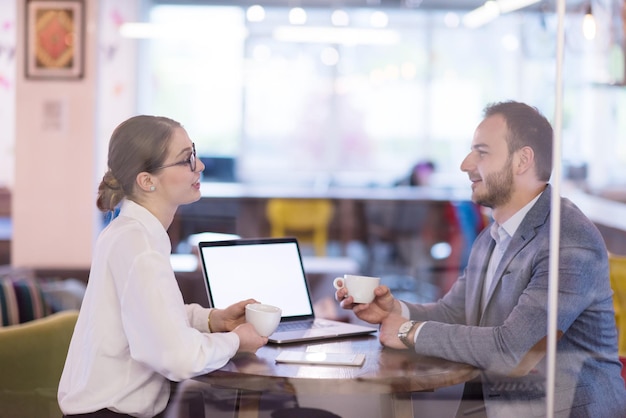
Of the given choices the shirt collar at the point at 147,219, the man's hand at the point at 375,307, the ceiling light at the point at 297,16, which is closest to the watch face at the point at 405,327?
the man's hand at the point at 375,307

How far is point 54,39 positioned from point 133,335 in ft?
10.7

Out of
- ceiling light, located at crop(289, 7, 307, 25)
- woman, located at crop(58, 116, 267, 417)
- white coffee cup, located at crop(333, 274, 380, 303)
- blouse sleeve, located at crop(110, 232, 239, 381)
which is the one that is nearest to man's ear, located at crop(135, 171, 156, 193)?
woman, located at crop(58, 116, 267, 417)

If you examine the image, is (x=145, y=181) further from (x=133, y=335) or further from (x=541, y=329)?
(x=541, y=329)

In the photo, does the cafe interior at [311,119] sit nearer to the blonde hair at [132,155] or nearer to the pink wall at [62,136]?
the pink wall at [62,136]

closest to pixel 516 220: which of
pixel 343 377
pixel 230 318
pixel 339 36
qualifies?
pixel 343 377

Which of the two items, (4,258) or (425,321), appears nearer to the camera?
(425,321)

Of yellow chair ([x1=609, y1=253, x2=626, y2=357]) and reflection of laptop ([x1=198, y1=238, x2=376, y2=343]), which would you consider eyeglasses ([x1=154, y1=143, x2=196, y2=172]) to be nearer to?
reflection of laptop ([x1=198, y1=238, x2=376, y2=343])

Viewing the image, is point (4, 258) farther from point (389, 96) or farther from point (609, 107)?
point (389, 96)

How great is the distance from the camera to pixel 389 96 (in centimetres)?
1083

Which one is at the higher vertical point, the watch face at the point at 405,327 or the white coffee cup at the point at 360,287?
the white coffee cup at the point at 360,287

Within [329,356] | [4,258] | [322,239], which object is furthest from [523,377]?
[322,239]

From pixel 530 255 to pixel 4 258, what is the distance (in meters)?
2.89

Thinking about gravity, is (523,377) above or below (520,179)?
below

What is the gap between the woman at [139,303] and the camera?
6.45ft
